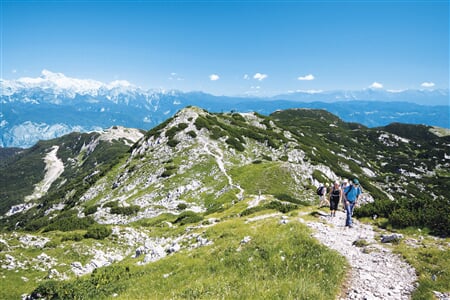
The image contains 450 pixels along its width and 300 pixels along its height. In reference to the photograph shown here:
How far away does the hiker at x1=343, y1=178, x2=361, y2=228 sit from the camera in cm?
1856

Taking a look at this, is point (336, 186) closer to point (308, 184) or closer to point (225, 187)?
point (225, 187)

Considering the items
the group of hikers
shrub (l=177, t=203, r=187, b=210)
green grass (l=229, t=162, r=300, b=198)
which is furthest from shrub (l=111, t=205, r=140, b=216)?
the group of hikers

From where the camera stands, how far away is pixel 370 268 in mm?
11594

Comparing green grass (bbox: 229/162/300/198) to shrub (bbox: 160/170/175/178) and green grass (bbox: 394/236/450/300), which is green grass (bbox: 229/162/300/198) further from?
green grass (bbox: 394/236/450/300)

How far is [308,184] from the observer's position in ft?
198

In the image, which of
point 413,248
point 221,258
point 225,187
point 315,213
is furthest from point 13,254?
point 225,187

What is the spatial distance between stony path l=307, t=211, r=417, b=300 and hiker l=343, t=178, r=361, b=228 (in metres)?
1.37

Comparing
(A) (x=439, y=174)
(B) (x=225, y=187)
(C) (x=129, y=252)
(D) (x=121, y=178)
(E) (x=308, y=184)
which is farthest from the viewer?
(A) (x=439, y=174)

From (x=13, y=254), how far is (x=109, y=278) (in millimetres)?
14093

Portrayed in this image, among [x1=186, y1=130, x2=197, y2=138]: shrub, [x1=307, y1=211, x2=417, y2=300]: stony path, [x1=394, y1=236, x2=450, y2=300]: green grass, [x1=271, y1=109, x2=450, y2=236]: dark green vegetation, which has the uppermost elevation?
[x1=186, y1=130, x2=197, y2=138]: shrub

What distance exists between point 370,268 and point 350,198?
331 inches

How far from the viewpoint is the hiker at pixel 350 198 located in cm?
1856

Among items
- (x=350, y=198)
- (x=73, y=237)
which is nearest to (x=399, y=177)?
(x=350, y=198)

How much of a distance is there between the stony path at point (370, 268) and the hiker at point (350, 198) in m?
1.37
